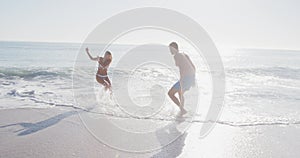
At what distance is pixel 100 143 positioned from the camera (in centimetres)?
426

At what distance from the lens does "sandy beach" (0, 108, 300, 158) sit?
3.88m

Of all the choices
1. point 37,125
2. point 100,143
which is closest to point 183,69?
point 100,143

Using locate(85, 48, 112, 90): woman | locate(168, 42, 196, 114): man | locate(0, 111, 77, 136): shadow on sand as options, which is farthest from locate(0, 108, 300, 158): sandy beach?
locate(85, 48, 112, 90): woman

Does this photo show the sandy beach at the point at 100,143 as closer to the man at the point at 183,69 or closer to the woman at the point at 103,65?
the man at the point at 183,69

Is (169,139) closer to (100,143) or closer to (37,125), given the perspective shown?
(100,143)

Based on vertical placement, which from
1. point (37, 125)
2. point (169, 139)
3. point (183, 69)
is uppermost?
point (183, 69)

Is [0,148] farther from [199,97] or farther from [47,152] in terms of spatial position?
[199,97]

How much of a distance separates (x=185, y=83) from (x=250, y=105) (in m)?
3.20

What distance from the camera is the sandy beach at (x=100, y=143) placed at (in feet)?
12.7

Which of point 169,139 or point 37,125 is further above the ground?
point 169,139

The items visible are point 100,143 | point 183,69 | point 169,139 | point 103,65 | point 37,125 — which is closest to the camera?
point 100,143

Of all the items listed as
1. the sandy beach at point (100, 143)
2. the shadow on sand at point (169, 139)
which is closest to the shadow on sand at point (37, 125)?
the sandy beach at point (100, 143)

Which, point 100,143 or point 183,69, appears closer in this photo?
point 100,143

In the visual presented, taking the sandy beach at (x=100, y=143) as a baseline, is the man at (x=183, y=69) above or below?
above
